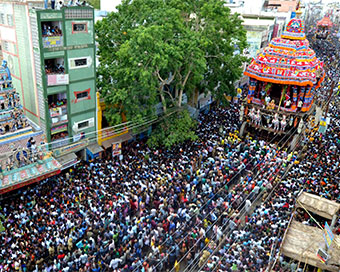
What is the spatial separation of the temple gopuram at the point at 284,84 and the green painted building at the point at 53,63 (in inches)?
505

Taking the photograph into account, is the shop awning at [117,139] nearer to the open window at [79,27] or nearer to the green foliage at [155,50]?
the green foliage at [155,50]

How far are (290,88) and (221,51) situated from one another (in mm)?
6184

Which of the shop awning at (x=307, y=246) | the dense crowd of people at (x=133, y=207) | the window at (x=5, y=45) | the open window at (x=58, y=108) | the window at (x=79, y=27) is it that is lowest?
the dense crowd of people at (x=133, y=207)

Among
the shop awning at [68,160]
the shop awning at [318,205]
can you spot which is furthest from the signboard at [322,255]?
the shop awning at [68,160]

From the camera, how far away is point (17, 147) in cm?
1934

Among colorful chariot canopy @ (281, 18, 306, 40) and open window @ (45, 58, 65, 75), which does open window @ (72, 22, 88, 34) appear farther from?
colorful chariot canopy @ (281, 18, 306, 40)

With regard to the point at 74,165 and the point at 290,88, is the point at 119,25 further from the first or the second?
the point at 290,88

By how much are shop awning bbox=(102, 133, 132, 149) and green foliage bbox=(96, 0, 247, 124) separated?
144 centimetres

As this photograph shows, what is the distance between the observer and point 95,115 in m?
23.4

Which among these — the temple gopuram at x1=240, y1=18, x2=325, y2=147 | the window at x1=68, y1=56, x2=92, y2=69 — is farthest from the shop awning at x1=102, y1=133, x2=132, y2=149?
the temple gopuram at x1=240, y1=18, x2=325, y2=147

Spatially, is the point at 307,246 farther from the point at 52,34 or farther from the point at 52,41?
the point at 52,34

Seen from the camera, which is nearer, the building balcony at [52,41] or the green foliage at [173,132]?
the building balcony at [52,41]

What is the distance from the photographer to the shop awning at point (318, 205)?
16656 millimetres

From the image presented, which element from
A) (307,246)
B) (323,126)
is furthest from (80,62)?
(323,126)
